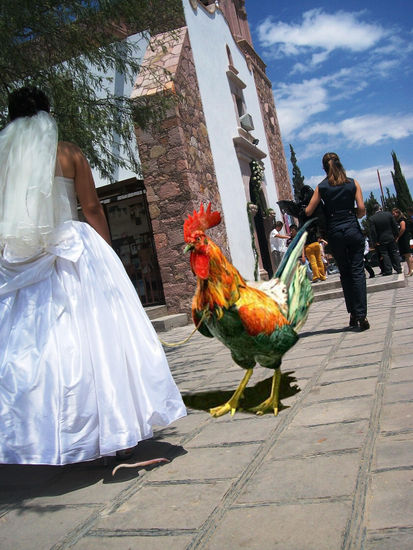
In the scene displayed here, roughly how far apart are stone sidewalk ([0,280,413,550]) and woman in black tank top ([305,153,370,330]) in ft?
5.58

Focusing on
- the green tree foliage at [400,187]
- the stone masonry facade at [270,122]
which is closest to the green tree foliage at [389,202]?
the green tree foliage at [400,187]

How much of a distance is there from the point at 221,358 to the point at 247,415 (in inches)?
88.2

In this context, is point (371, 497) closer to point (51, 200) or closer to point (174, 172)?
point (51, 200)

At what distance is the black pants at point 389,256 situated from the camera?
11430 mm

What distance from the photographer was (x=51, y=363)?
238 cm

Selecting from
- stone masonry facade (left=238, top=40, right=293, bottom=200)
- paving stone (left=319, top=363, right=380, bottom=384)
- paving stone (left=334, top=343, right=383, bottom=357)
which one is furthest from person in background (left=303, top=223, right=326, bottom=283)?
paving stone (left=319, top=363, right=380, bottom=384)

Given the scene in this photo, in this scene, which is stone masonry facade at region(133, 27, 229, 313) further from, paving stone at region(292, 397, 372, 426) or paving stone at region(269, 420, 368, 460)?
paving stone at region(269, 420, 368, 460)

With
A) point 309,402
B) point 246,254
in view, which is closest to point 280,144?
point 246,254

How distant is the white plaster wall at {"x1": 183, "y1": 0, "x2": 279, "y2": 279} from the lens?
11.6 meters

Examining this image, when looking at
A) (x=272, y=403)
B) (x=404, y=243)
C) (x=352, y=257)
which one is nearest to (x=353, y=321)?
(x=352, y=257)

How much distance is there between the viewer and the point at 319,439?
2.37 meters

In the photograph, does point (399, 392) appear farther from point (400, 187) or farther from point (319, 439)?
point (400, 187)

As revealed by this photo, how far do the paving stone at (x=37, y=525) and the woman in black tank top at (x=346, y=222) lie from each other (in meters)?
3.81

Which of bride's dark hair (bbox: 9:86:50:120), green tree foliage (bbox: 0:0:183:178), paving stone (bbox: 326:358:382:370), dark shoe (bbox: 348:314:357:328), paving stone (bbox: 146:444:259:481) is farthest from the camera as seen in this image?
dark shoe (bbox: 348:314:357:328)
